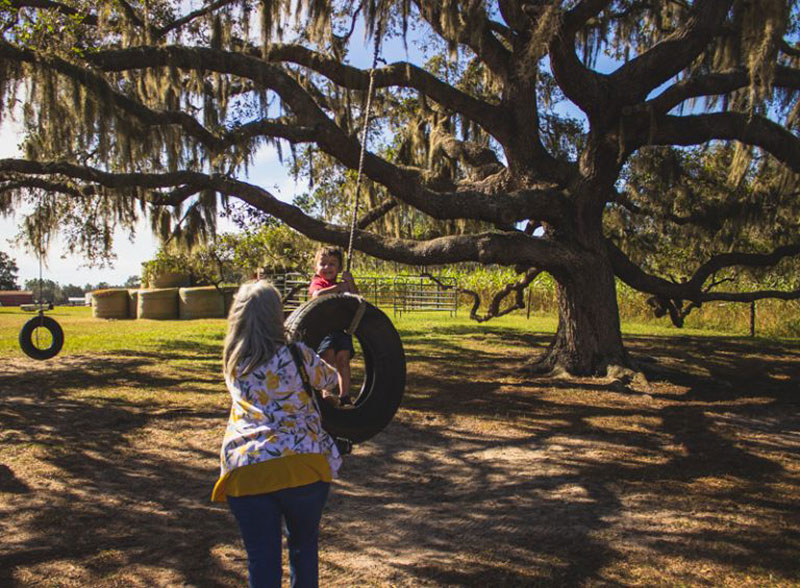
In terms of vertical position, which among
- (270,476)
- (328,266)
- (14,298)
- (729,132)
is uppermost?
(729,132)

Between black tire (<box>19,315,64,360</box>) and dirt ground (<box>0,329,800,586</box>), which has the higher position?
black tire (<box>19,315,64,360</box>)

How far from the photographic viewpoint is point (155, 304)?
23.7 metres

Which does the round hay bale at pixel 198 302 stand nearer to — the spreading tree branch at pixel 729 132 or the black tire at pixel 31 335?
the black tire at pixel 31 335

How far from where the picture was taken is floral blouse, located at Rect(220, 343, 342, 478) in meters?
2.04

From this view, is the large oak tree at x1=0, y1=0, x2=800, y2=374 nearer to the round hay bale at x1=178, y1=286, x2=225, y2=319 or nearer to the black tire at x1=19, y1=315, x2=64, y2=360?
the black tire at x1=19, y1=315, x2=64, y2=360

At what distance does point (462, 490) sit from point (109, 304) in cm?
2315

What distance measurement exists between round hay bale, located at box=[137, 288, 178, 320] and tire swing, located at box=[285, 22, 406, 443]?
22.5 meters

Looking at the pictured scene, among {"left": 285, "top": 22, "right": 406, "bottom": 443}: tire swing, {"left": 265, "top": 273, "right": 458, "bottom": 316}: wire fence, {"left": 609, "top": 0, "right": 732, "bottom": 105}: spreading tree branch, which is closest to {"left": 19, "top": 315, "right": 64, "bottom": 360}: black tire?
{"left": 285, "top": 22, "right": 406, "bottom": 443}: tire swing

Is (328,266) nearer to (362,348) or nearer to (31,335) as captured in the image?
(362,348)

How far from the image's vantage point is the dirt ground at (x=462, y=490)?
2.85 meters

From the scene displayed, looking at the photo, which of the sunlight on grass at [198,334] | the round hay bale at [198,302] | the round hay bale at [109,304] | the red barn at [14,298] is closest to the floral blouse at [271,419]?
the sunlight on grass at [198,334]

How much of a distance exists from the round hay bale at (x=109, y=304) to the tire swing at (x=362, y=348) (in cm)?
2344

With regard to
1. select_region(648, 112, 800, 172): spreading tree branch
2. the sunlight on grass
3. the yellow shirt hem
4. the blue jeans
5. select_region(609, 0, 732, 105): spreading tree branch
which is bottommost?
the sunlight on grass

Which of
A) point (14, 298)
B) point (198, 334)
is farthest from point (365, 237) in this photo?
point (14, 298)
